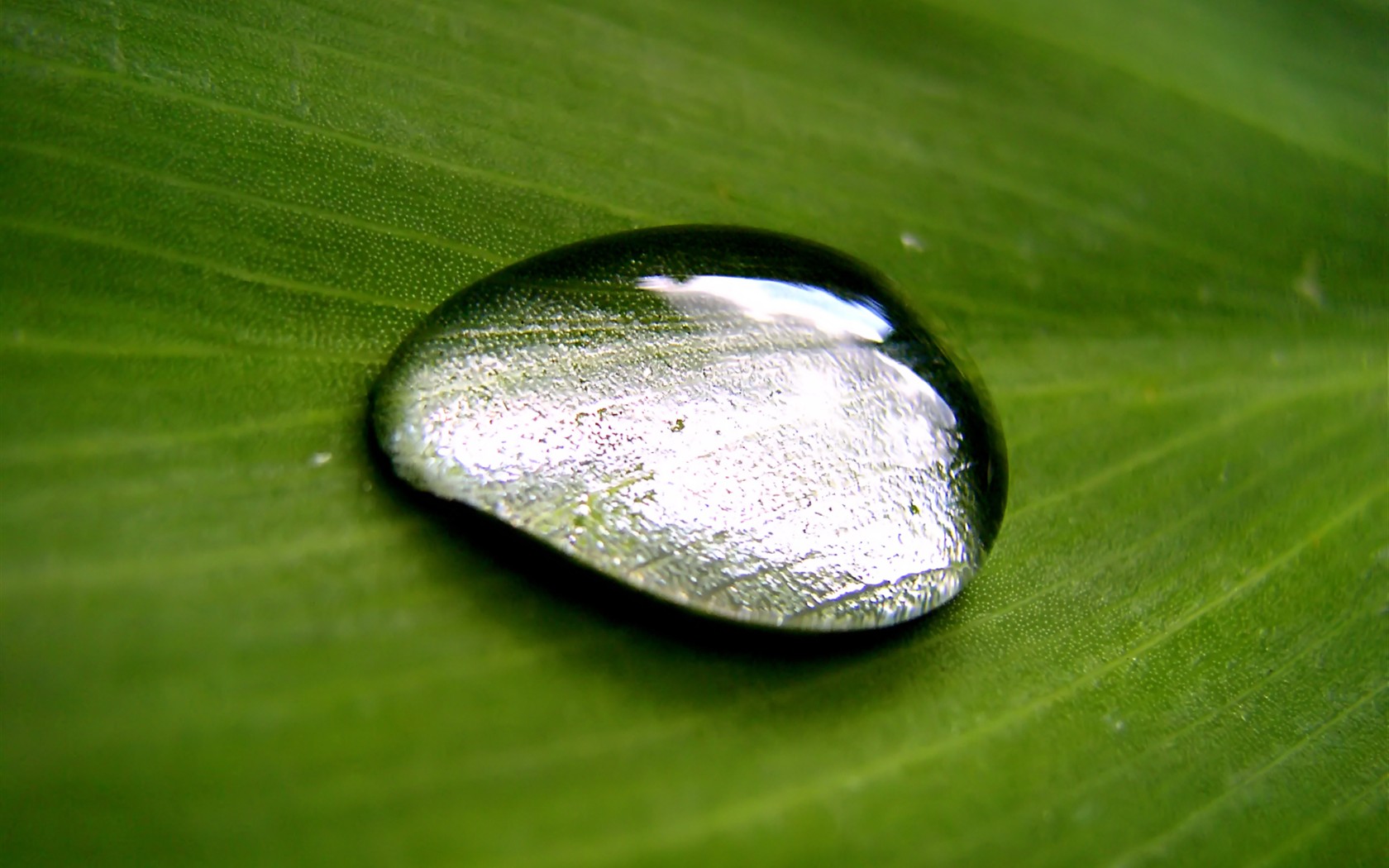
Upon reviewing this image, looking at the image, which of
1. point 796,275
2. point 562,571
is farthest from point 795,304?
point 562,571

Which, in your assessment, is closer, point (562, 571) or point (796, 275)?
point (562, 571)

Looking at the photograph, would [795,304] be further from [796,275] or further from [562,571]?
[562,571]

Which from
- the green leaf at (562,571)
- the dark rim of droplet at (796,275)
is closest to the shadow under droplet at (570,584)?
the green leaf at (562,571)

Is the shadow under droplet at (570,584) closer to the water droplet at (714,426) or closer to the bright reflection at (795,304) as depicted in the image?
the water droplet at (714,426)

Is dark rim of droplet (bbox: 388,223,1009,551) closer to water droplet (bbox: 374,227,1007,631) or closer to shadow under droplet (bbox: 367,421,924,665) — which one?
water droplet (bbox: 374,227,1007,631)

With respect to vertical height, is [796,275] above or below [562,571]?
above
